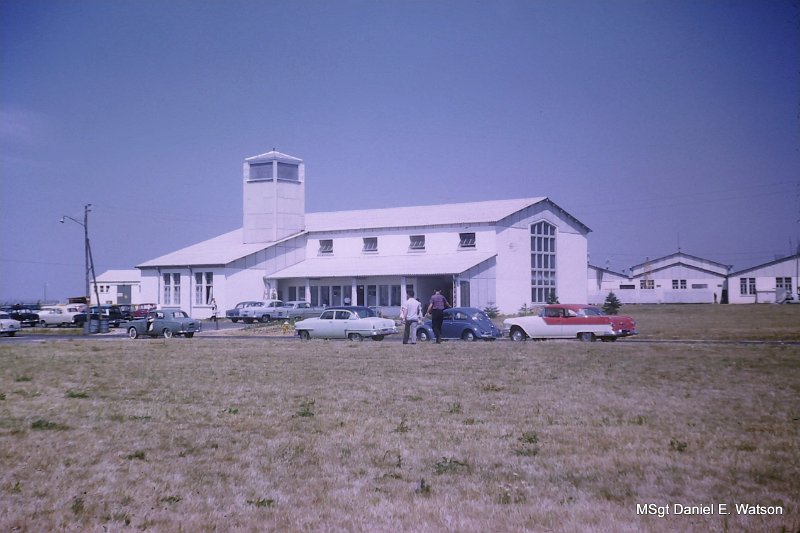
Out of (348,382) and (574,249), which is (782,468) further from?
(574,249)

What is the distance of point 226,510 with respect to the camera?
688 cm

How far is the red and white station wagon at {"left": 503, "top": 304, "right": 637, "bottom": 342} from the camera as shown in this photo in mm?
28516

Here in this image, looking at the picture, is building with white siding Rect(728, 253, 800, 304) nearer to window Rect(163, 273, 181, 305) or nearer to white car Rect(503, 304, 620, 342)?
window Rect(163, 273, 181, 305)

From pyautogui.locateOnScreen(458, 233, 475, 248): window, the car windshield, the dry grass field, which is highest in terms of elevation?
pyautogui.locateOnScreen(458, 233, 475, 248): window

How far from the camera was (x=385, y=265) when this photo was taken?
56781 mm

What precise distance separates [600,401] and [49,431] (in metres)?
8.47

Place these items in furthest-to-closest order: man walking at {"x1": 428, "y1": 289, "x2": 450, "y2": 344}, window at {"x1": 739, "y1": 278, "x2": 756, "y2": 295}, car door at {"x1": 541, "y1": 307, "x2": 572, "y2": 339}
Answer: window at {"x1": 739, "y1": 278, "x2": 756, "y2": 295} < car door at {"x1": 541, "y1": 307, "x2": 572, "y2": 339} < man walking at {"x1": 428, "y1": 289, "x2": 450, "y2": 344}

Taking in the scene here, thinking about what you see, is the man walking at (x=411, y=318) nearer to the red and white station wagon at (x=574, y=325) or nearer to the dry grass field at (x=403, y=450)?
the red and white station wagon at (x=574, y=325)

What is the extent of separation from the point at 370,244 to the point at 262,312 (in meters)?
12.2

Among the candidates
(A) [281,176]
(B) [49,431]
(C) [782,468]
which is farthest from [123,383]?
(A) [281,176]

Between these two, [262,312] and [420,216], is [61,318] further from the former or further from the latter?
[420,216]

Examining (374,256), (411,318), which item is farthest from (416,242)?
(411,318)

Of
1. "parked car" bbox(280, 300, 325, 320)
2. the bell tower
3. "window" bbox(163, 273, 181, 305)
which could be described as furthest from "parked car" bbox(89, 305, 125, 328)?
the bell tower

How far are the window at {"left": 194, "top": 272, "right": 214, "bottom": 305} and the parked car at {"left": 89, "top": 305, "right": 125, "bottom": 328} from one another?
879 centimetres
